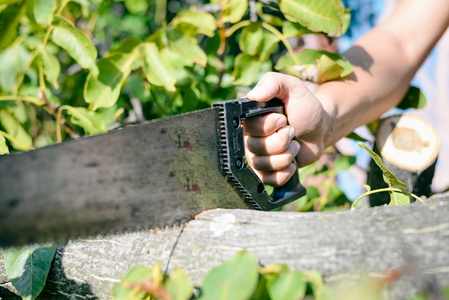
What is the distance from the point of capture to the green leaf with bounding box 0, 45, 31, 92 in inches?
69.6

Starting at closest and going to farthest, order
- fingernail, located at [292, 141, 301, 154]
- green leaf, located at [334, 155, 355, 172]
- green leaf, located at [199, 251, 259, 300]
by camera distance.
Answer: green leaf, located at [199, 251, 259, 300], fingernail, located at [292, 141, 301, 154], green leaf, located at [334, 155, 355, 172]

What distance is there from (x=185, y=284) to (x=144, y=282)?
4.5 inches

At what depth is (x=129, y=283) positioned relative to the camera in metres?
0.75

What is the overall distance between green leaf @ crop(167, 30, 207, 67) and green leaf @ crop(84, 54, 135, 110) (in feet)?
0.58

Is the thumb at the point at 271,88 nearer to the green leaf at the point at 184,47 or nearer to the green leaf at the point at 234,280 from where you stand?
the green leaf at the point at 184,47

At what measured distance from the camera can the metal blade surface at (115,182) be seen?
0.92m

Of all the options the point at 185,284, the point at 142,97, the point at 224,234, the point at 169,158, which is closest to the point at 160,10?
the point at 142,97

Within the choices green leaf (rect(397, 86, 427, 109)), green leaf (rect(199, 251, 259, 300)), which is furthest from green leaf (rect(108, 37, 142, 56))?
green leaf (rect(397, 86, 427, 109))

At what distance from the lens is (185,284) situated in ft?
2.26

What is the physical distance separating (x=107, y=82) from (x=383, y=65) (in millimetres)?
1139

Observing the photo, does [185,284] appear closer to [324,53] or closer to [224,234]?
[224,234]

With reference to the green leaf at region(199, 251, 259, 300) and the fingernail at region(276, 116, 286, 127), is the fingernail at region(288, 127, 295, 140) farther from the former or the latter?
the green leaf at region(199, 251, 259, 300)

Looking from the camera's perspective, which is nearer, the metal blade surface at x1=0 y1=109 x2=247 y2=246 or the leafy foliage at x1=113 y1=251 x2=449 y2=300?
the leafy foliage at x1=113 y1=251 x2=449 y2=300

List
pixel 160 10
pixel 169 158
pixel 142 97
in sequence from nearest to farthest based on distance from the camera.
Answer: pixel 169 158 → pixel 142 97 → pixel 160 10
